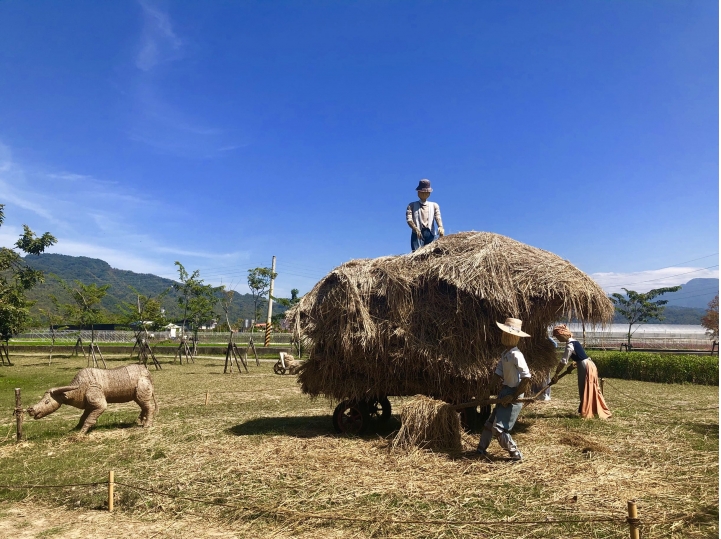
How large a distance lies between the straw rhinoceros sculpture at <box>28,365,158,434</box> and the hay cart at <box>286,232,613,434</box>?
3226 millimetres

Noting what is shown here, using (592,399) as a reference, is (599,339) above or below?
above

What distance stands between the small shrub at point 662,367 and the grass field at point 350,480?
336 inches

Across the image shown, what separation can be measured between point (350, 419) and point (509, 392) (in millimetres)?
2867

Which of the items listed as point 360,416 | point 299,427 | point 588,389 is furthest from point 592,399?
point 299,427

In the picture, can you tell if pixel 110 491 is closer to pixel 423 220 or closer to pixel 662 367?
pixel 423 220

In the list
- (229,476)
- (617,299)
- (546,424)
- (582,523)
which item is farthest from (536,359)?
(617,299)

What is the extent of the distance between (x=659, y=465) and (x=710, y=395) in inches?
371

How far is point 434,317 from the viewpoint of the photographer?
7.48 metres

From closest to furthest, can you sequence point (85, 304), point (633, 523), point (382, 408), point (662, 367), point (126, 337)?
point (633, 523)
point (382, 408)
point (662, 367)
point (85, 304)
point (126, 337)

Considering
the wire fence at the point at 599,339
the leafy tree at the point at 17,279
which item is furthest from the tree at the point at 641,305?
the leafy tree at the point at 17,279

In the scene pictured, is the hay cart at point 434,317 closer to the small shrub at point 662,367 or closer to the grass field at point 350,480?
the grass field at point 350,480

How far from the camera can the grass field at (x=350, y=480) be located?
175 inches

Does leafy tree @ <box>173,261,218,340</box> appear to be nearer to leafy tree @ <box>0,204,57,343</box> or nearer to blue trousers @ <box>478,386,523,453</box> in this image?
leafy tree @ <box>0,204,57,343</box>

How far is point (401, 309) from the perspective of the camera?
25.0 ft
